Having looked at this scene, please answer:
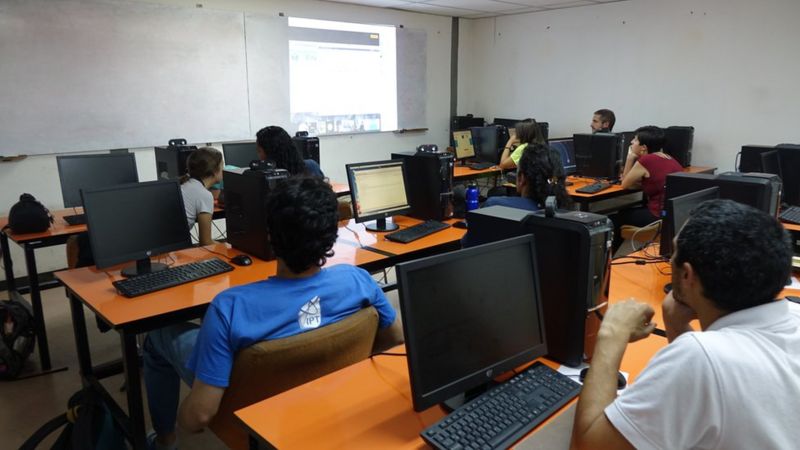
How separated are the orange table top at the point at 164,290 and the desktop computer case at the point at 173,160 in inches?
54.7

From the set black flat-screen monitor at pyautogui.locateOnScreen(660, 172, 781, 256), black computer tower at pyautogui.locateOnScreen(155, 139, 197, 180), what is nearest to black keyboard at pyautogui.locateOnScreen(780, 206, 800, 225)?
black flat-screen monitor at pyautogui.locateOnScreen(660, 172, 781, 256)

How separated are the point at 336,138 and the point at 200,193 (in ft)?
11.6

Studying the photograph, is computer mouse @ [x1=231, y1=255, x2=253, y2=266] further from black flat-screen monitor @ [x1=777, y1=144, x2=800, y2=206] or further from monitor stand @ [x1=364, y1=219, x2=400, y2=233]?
black flat-screen monitor @ [x1=777, y1=144, x2=800, y2=206]

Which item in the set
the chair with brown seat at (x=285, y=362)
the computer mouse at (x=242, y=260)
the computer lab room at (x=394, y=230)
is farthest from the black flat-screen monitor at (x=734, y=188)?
the computer mouse at (x=242, y=260)

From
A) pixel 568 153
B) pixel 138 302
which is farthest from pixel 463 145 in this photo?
pixel 138 302

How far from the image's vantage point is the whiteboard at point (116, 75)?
4.38 metres

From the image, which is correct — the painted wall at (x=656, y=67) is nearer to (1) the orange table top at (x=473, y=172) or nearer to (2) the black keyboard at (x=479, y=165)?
(2) the black keyboard at (x=479, y=165)

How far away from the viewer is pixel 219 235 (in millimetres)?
5707

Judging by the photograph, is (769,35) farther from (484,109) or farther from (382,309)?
(382,309)

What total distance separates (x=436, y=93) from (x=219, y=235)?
11.9 ft

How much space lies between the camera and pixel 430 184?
338 centimetres

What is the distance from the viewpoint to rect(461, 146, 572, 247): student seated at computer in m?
2.81

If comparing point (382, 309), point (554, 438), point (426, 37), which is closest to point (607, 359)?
point (554, 438)

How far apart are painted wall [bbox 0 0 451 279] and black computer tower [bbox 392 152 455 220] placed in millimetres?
2952
